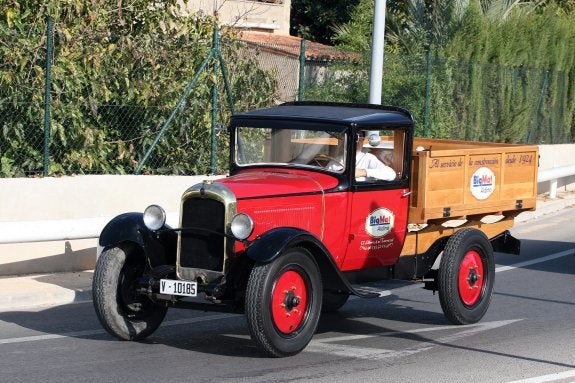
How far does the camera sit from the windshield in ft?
30.6

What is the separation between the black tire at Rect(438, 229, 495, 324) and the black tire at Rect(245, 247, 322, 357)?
Answer: 1556 millimetres

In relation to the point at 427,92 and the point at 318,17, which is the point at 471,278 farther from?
the point at 318,17

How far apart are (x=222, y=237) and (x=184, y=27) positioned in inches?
296

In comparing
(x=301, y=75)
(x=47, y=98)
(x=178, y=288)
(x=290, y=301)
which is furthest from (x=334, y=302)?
(x=301, y=75)

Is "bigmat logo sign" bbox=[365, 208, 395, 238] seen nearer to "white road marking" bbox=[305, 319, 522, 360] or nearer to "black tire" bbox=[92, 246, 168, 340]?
"white road marking" bbox=[305, 319, 522, 360]

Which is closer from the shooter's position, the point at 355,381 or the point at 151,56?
the point at 355,381

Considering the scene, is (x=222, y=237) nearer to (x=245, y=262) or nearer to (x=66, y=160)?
(x=245, y=262)

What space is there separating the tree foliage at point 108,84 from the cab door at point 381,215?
4.79m

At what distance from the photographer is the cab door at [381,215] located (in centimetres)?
935

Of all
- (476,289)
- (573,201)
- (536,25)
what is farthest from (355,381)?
(536,25)

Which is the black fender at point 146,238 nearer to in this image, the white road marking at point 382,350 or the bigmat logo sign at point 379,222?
the white road marking at point 382,350

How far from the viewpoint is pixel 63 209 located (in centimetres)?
1245

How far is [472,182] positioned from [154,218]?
3.16 m

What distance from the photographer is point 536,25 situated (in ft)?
81.0
